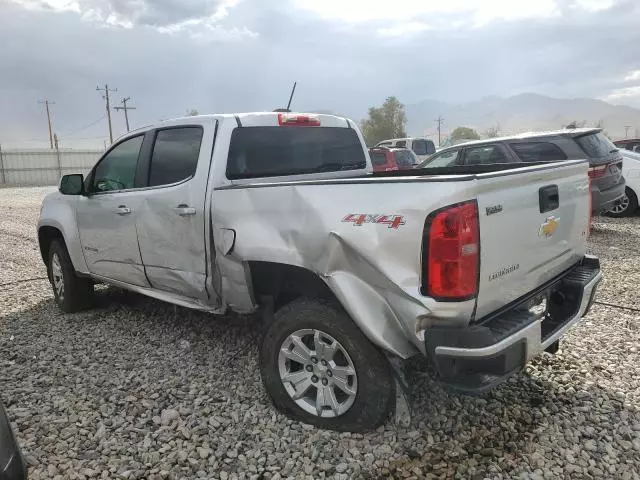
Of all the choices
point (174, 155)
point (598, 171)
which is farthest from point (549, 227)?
point (598, 171)

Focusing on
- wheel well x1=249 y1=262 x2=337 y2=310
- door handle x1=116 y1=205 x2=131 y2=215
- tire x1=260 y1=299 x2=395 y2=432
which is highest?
door handle x1=116 y1=205 x2=131 y2=215

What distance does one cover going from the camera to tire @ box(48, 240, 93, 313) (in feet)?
17.1

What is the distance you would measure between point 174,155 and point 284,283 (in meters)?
1.42

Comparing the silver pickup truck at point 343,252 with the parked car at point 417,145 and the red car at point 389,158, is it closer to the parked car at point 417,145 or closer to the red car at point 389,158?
the red car at point 389,158

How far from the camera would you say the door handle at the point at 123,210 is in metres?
4.17

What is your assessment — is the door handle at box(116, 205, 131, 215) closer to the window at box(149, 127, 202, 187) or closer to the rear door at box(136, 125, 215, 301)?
the rear door at box(136, 125, 215, 301)

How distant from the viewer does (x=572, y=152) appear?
321 inches

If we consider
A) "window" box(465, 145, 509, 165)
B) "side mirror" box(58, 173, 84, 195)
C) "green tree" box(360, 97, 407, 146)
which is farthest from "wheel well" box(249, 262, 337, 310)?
"green tree" box(360, 97, 407, 146)

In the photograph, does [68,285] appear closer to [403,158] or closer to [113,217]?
[113,217]

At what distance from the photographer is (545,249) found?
2.97 metres

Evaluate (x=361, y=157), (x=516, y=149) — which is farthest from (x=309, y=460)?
(x=516, y=149)

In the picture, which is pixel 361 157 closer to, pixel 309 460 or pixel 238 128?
pixel 238 128

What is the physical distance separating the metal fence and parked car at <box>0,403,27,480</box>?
1405 inches

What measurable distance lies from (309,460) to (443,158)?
7.65 metres
